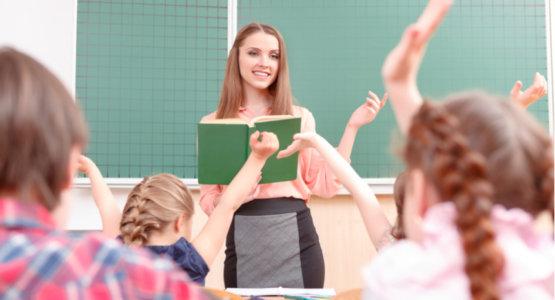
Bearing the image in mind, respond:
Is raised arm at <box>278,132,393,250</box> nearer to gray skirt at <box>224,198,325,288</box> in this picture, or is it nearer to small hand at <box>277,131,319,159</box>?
small hand at <box>277,131,319,159</box>

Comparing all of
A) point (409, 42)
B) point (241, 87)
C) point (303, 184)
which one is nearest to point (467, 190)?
point (409, 42)

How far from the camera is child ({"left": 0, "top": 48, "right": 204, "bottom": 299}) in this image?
754 mm

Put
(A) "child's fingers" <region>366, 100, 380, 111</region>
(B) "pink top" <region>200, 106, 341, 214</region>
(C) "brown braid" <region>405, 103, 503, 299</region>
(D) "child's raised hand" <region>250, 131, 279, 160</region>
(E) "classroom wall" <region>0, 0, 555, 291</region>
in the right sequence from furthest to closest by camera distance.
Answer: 1. (E) "classroom wall" <region>0, 0, 555, 291</region>
2. (B) "pink top" <region>200, 106, 341, 214</region>
3. (A) "child's fingers" <region>366, 100, 380, 111</region>
4. (D) "child's raised hand" <region>250, 131, 279, 160</region>
5. (C) "brown braid" <region>405, 103, 503, 299</region>

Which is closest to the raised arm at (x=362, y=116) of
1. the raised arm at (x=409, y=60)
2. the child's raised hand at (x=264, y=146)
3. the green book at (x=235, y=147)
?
the green book at (x=235, y=147)

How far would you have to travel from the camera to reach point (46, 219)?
0.81m

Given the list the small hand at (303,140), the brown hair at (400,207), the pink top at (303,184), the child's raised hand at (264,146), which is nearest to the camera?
the brown hair at (400,207)

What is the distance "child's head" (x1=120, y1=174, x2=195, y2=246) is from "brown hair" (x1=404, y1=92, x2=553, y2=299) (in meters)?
1.11

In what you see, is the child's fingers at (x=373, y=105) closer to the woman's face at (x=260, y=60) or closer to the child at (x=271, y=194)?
the child at (x=271, y=194)

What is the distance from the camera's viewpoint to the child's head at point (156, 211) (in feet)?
6.05

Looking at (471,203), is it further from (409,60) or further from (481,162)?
(409,60)

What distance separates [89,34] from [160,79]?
445mm

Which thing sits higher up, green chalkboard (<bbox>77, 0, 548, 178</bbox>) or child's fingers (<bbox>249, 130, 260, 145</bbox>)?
green chalkboard (<bbox>77, 0, 548, 178</bbox>)

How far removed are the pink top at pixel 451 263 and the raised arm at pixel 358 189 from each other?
0.87 m

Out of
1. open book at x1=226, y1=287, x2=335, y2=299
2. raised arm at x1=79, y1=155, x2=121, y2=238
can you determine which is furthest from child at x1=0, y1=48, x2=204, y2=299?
raised arm at x1=79, y1=155, x2=121, y2=238
